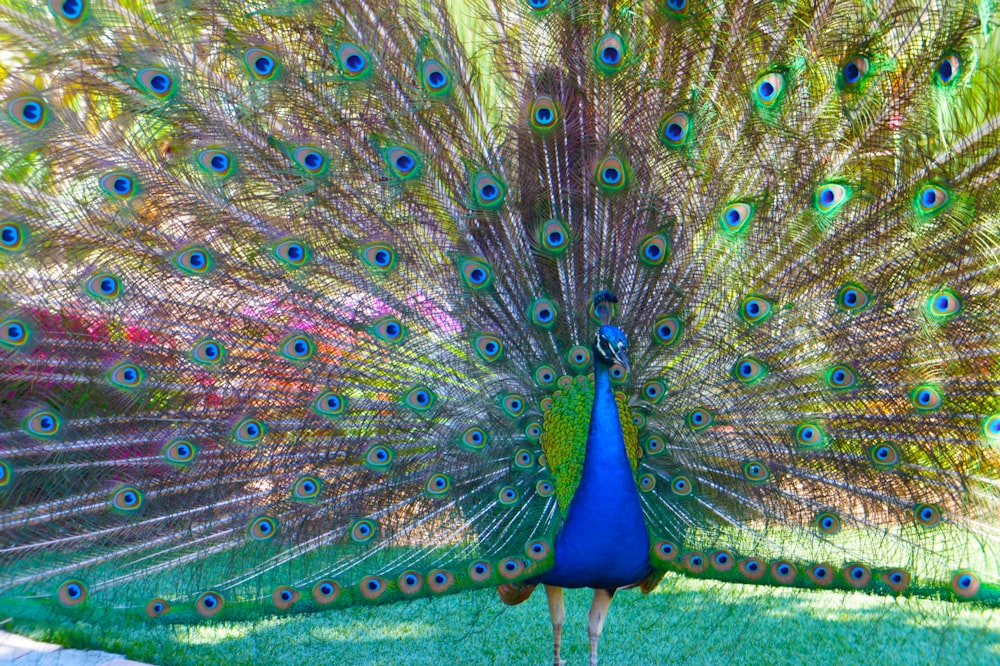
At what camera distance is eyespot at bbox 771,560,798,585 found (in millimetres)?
2312

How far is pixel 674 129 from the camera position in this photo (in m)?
2.27

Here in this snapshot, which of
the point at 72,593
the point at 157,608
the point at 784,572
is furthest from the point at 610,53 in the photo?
the point at 72,593

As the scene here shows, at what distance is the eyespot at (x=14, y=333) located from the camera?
90.9 inches

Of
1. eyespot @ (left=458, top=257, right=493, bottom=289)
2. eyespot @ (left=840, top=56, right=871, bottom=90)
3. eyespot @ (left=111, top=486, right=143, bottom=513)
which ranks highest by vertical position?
eyespot @ (left=840, top=56, right=871, bottom=90)

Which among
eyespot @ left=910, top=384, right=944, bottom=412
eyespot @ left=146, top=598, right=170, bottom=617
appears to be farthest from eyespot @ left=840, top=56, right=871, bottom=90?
eyespot @ left=146, top=598, right=170, bottom=617

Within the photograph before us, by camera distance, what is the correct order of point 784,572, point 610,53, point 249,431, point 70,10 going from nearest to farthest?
point 70,10 < point 610,53 < point 784,572 < point 249,431

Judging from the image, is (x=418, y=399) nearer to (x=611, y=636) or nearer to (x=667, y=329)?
(x=667, y=329)

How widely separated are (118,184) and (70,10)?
0.47 meters

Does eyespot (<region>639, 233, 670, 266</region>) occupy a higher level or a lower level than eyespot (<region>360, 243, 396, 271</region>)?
higher

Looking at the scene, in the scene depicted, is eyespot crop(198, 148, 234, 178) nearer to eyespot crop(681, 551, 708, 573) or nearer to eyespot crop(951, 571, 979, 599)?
eyespot crop(681, 551, 708, 573)

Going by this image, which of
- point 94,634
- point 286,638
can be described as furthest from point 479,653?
point 94,634

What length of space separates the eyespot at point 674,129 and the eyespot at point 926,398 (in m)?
1.01

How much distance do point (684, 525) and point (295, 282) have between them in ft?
4.84

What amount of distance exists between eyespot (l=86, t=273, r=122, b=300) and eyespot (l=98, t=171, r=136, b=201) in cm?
24
